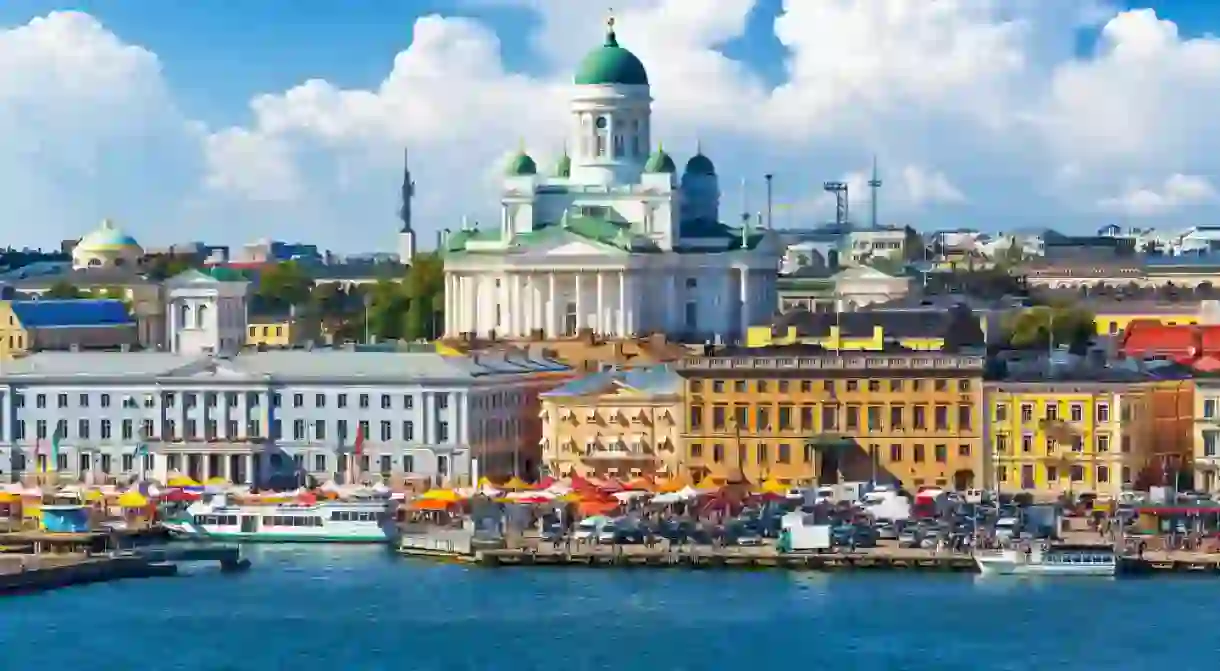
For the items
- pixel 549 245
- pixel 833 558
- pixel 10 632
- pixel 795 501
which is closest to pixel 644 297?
pixel 549 245

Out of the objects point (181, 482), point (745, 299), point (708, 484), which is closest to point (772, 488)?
point (708, 484)

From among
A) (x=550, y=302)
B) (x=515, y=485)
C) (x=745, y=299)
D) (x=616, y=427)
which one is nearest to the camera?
(x=515, y=485)

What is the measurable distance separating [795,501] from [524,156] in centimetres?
2968

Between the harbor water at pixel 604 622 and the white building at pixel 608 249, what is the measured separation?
28811mm

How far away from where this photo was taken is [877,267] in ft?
365

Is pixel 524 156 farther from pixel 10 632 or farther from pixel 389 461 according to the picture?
pixel 10 632

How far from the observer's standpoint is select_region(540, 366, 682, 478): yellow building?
63531 mm

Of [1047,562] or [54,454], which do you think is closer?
[1047,562]

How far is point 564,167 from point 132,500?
2892 centimetres

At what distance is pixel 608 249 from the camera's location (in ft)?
273

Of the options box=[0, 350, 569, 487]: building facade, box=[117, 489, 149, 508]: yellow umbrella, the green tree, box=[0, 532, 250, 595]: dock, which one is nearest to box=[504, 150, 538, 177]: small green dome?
the green tree

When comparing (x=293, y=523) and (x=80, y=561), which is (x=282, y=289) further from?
(x=80, y=561)

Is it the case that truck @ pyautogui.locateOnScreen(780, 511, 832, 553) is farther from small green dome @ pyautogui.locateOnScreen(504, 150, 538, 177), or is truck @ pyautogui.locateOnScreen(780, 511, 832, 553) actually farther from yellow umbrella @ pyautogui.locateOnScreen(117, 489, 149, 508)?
small green dome @ pyautogui.locateOnScreen(504, 150, 538, 177)

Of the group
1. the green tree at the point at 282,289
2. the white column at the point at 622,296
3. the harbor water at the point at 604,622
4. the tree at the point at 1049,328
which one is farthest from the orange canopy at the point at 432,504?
the green tree at the point at 282,289
